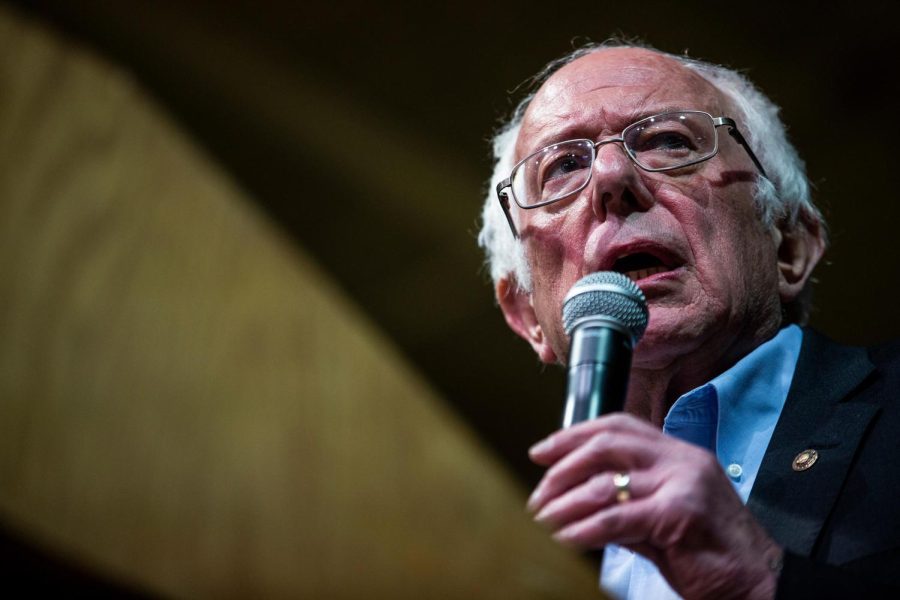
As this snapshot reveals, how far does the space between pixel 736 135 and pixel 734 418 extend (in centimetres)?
66

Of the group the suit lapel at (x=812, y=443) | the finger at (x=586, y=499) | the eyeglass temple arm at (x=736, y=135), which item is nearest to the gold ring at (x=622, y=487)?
the finger at (x=586, y=499)

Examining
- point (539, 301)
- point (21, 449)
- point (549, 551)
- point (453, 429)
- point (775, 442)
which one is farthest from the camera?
point (453, 429)

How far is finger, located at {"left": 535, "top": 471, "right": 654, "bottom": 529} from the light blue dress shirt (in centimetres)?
67

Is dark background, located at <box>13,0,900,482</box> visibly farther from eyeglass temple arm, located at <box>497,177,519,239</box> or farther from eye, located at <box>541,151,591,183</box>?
eye, located at <box>541,151,591,183</box>

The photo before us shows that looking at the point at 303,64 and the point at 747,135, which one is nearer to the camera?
the point at 747,135

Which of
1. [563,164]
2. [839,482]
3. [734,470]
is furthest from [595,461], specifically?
[563,164]

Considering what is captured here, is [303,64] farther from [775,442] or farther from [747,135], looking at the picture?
[775,442]

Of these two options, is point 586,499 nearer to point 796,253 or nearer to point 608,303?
point 608,303

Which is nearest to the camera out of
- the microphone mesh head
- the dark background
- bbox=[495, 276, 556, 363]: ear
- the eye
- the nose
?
the microphone mesh head

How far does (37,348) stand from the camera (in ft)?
8.42

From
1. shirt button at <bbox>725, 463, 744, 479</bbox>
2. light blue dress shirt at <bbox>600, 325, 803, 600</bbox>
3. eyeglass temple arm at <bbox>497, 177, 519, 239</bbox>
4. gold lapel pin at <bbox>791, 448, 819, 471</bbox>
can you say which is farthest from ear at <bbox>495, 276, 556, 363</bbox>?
gold lapel pin at <bbox>791, 448, 819, 471</bbox>

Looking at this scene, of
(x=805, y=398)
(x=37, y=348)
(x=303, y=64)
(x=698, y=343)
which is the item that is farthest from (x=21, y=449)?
(x=805, y=398)

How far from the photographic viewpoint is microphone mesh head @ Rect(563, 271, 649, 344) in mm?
1197

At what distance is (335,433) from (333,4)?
4.35 ft
